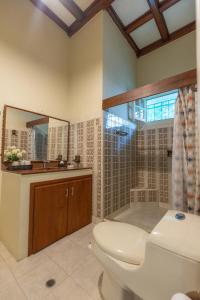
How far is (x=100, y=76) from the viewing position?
231cm

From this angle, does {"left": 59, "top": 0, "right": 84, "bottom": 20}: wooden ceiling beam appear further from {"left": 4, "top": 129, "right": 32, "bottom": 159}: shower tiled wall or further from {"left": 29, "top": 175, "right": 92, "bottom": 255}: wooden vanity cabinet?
{"left": 29, "top": 175, "right": 92, "bottom": 255}: wooden vanity cabinet

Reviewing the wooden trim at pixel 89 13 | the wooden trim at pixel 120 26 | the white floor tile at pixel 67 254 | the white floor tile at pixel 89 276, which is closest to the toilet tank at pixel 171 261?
the white floor tile at pixel 89 276

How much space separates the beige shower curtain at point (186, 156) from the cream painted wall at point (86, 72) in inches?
44.7

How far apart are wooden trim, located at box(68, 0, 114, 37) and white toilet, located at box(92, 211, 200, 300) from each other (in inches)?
115

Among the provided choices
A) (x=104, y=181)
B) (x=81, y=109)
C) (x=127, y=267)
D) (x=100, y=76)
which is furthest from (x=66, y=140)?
(x=127, y=267)

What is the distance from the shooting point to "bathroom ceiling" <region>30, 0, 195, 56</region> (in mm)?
2297

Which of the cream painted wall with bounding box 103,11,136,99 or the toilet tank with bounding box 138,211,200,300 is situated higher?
the cream painted wall with bounding box 103,11,136,99

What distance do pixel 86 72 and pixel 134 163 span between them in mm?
1937

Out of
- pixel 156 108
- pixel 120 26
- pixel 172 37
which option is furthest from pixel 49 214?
pixel 172 37

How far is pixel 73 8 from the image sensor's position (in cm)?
230

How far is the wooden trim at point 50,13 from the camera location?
89.2 inches

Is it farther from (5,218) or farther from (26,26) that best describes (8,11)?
(5,218)

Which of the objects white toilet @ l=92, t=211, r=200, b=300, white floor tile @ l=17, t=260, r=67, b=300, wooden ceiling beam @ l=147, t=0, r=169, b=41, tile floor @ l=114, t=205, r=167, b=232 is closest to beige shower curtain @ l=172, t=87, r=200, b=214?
white toilet @ l=92, t=211, r=200, b=300

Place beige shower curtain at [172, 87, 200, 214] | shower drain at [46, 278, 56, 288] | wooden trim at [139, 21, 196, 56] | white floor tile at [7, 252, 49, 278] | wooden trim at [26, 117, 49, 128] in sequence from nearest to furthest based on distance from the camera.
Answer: shower drain at [46, 278, 56, 288] < white floor tile at [7, 252, 49, 278] < beige shower curtain at [172, 87, 200, 214] < wooden trim at [26, 117, 49, 128] < wooden trim at [139, 21, 196, 56]
